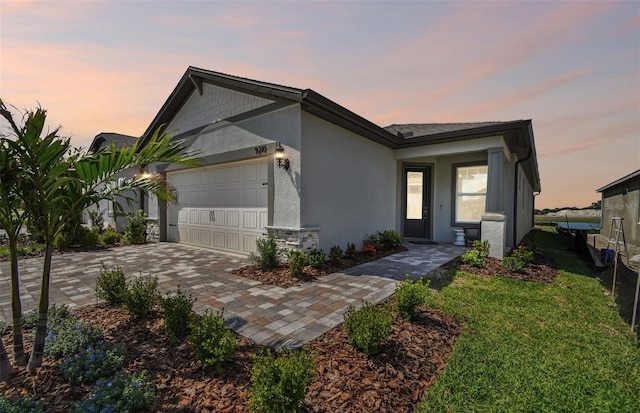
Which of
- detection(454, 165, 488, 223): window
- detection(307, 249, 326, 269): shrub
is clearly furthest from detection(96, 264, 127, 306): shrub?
detection(454, 165, 488, 223): window

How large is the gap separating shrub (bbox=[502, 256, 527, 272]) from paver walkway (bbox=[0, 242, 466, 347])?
122 cm

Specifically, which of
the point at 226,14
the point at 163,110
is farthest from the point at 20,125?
the point at 163,110

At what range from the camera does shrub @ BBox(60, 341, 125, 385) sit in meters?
2.21

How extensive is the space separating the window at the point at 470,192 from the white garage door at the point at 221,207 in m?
6.74

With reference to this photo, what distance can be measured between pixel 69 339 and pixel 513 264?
767 cm

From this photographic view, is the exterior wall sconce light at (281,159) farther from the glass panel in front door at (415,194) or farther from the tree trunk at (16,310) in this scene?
the glass panel in front door at (415,194)

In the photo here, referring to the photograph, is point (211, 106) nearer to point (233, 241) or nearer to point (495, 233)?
point (233, 241)

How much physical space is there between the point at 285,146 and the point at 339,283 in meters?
3.27

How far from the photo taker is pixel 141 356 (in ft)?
8.58

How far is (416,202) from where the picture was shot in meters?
10.2

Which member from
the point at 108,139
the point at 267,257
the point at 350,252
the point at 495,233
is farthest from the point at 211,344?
the point at 108,139

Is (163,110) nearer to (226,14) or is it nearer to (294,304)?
(226,14)

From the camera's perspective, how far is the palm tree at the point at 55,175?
2105 millimetres

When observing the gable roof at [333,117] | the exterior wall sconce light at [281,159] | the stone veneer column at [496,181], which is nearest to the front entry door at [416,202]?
the gable roof at [333,117]
